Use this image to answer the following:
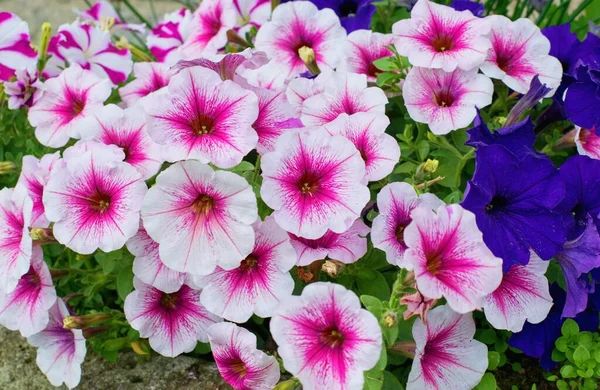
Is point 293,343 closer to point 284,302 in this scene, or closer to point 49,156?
point 284,302

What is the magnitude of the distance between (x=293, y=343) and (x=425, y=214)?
0.29 meters

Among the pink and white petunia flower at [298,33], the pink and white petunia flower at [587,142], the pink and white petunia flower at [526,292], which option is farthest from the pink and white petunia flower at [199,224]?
the pink and white petunia flower at [587,142]

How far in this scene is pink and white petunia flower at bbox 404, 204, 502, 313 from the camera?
3.61ft

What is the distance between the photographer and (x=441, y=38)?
1.52 metres

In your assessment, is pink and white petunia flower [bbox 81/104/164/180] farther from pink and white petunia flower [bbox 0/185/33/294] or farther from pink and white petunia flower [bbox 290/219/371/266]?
pink and white petunia flower [bbox 290/219/371/266]

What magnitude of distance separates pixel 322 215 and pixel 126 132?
1.51 feet

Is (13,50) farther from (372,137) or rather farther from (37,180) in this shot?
(372,137)

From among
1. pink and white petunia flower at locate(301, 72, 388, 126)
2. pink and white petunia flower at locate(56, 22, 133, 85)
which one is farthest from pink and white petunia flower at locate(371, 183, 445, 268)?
pink and white petunia flower at locate(56, 22, 133, 85)

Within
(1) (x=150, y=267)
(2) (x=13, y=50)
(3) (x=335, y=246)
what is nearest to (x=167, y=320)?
(1) (x=150, y=267)

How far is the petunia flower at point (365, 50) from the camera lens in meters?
1.64

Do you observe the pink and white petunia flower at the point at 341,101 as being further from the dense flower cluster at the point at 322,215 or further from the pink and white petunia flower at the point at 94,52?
the pink and white petunia flower at the point at 94,52

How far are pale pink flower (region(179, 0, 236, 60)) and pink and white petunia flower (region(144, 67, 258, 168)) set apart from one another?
603 millimetres

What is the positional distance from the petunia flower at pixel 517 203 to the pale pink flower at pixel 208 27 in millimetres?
894

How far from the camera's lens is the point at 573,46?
1.72 metres
